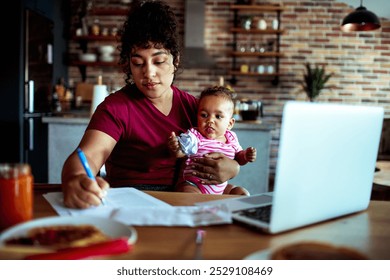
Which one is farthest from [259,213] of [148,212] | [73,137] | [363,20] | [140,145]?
[363,20]

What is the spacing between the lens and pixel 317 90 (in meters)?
5.36

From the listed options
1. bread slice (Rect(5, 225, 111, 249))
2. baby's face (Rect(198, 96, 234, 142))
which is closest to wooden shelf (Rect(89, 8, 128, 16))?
baby's face (Rect(198, 96, 234, 142))

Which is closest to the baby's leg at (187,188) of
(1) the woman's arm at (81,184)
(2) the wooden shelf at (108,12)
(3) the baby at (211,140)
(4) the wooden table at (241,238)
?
(3) the baby at (211,140)

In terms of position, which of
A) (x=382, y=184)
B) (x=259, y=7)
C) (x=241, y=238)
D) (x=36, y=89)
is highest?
(x=259, y=7)

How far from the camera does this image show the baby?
1.53 metres

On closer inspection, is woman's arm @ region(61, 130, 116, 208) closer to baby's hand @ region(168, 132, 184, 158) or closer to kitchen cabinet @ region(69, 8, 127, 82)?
baby's hand @ region(168, 132, 184, 158)

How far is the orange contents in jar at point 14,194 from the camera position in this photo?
0.81 metres

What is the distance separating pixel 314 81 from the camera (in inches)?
209

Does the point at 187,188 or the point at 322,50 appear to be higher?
the point at 322,50

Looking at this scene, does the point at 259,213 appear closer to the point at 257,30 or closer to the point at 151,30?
the point at 151,30

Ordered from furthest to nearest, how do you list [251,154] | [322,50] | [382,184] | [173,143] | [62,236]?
[322,50], [382,184], [251,154], [173,143], [62,236]

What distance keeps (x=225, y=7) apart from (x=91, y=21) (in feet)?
6.19

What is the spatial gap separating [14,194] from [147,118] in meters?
0.81

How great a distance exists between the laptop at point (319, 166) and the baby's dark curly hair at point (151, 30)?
2.43 feet
